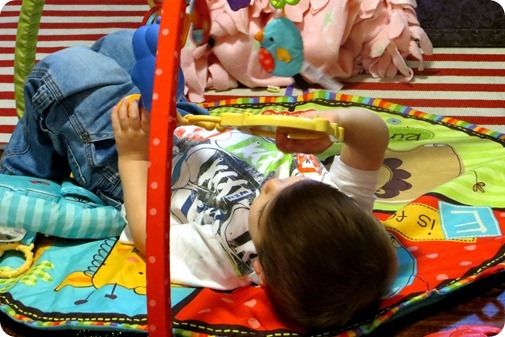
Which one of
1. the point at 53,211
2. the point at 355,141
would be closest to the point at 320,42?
the point at 355,141

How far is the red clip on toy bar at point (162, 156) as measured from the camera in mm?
738

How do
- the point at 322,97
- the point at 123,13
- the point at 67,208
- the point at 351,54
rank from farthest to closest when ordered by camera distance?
the point at 123,13 < the point at 351,54 < the point at 322,97 < the point at 67,208

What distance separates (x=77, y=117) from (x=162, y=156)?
39 cm

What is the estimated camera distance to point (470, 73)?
1.66m

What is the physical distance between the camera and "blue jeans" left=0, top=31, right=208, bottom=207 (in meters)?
1.08

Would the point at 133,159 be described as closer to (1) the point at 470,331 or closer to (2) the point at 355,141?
(2) the point at 355,141

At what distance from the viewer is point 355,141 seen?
0.96 m

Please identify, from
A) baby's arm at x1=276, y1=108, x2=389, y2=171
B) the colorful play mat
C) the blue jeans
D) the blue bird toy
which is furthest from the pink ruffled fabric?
baby's arm at x1=276, y1=108, x2=389, y2=171

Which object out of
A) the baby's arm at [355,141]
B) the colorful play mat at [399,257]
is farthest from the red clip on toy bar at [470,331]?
the baby's arm at [355,141]

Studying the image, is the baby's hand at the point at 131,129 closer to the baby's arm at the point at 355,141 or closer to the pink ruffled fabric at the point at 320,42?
the baby's arm at the point at 355,141

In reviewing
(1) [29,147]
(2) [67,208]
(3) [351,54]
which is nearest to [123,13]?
(3) [351,54]

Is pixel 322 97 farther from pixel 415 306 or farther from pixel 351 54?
pixel 415 306

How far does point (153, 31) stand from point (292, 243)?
34cm

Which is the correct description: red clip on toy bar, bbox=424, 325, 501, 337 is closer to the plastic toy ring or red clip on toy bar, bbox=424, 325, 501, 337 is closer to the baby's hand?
the baby's hand
